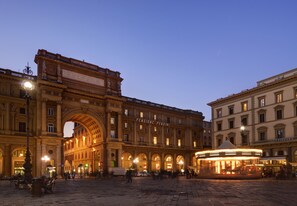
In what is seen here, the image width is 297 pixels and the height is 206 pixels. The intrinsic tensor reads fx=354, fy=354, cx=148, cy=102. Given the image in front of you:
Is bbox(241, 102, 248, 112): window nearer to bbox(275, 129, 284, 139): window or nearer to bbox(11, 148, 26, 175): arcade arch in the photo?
bbox(275, 129, 284, 139): window

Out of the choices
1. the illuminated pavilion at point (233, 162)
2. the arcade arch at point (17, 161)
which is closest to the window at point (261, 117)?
the illuminated pavilion at point (233, 162)

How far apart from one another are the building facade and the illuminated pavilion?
23978 mm

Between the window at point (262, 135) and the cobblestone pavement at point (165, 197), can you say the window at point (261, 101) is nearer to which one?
the window at point (262, 135)

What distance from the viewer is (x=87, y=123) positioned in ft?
224

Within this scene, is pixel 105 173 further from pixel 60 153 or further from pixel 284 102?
pixel 284 102

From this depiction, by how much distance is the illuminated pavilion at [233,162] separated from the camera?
4338cm

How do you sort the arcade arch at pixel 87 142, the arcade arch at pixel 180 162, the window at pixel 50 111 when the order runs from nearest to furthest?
1. the window at pixel 50 111
2. the arcade arch at pixel 87 142
3. the arcade arch at pixel 180 162

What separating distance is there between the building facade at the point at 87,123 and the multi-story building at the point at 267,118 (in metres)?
15.4

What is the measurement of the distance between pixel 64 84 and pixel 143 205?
48.5 metres

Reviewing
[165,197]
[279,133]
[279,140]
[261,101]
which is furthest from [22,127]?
[165,197]

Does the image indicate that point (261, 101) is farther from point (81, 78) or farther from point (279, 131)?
point (81, 78)

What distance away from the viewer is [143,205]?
46.0 ft

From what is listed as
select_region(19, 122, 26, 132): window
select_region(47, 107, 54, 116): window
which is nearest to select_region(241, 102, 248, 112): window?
select_region(47, 107, 54, 116): window

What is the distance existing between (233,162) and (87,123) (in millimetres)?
32863
